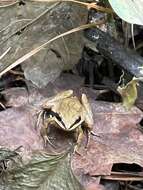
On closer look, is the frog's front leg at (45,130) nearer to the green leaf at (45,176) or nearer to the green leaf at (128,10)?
the green leaf at (45,176)

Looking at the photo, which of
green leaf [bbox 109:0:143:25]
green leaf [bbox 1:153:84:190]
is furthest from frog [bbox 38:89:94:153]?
green leaf [bbox 109:0:143:25]

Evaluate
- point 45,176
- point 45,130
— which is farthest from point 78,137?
point 45,176

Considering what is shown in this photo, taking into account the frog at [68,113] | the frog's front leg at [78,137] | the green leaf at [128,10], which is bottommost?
the frog's front leg at [78,137]

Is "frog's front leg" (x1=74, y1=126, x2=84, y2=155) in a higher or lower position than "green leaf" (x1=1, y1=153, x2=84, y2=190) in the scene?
lower

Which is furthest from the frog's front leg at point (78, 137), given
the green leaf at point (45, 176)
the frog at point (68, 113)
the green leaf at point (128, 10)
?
the green leaf at point (128, 10)

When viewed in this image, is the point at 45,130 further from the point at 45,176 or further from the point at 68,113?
the point at 45,176

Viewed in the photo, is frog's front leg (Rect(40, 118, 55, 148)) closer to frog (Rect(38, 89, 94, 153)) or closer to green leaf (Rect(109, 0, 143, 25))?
frog (Rect(38, 89, 94, 153))
